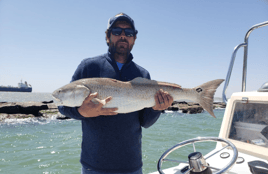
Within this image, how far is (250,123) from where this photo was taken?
327 centimetres

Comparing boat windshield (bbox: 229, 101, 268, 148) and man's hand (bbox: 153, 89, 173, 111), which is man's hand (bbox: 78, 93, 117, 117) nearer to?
man's hand (bbox: 153, 89, 173, 111)

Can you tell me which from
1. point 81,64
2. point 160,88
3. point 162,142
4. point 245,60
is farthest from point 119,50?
point 162,142

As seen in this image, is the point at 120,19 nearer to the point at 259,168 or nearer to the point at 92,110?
the point at 92,110

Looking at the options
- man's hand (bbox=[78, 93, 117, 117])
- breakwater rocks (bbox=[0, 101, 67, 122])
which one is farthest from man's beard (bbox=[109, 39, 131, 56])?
breakwater rocks (bbox=[0, 101, 67, 122])

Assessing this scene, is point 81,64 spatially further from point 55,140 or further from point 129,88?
point 55,140

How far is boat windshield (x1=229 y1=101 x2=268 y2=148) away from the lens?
3.08 meters

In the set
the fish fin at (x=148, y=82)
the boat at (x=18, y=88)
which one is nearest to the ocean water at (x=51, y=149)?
the fish fin at (x=148, y=82)

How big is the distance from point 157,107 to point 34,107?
76.9 ft

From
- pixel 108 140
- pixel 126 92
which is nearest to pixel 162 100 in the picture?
pixel 126 92

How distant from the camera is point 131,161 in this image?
2.28m

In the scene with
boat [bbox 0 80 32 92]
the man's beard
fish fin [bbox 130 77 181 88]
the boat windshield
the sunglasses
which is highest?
the sunglasses

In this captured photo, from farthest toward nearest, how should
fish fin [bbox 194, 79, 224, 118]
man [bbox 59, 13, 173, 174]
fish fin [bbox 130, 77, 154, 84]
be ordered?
fish fin [bbox 194, 79, 224, 118], fish fin [bbox 130, 77, 154, 84], man [bbox 59, 13, 173, 174]

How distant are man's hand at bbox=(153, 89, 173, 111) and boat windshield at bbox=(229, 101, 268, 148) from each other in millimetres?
1873

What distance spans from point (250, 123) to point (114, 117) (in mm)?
2707
